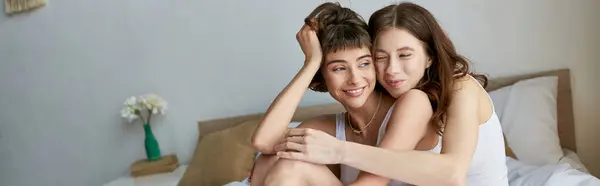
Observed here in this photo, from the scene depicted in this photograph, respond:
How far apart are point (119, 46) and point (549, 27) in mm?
1943

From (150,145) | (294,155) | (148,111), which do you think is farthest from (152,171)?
(294,155)

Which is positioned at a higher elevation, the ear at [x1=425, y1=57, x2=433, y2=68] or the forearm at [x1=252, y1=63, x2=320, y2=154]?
the ear at [x1=425, y1=57, x2=433, y2=68]

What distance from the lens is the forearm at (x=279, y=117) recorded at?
1542mm

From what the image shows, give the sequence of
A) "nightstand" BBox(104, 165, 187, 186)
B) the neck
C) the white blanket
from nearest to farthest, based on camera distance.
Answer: the neck → the white blanket → "nightstand" BBox(104, 165, 187, 186)

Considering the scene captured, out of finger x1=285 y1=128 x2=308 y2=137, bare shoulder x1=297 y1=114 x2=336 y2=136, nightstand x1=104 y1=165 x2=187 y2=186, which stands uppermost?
finger x1=285 y1=128 x2=308 y2=137

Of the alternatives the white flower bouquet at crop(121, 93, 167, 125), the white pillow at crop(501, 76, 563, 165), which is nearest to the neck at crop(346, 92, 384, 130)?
the white pillow at crop(501, 76, 563, 165)

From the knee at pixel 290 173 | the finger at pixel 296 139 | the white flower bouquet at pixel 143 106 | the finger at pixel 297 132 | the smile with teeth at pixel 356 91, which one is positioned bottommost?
the white flower bouquet at pixel 143 106

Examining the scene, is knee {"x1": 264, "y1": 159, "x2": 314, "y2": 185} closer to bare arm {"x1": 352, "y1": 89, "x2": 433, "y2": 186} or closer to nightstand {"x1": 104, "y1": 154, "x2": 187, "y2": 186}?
bare arm {"x1": 352, "y1": 89, "x2": 433, "y2": 186}

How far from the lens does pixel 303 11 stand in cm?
290

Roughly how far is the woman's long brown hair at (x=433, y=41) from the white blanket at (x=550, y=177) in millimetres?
702

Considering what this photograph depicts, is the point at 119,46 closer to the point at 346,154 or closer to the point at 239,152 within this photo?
the point at 239,152

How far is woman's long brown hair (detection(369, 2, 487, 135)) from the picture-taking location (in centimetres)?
146

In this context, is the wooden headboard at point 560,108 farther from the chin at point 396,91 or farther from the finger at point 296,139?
Result: the finger at point 296,139

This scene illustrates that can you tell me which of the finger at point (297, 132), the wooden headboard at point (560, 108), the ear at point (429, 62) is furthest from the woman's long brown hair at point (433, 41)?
the wooden headboard at point (560, 108)
